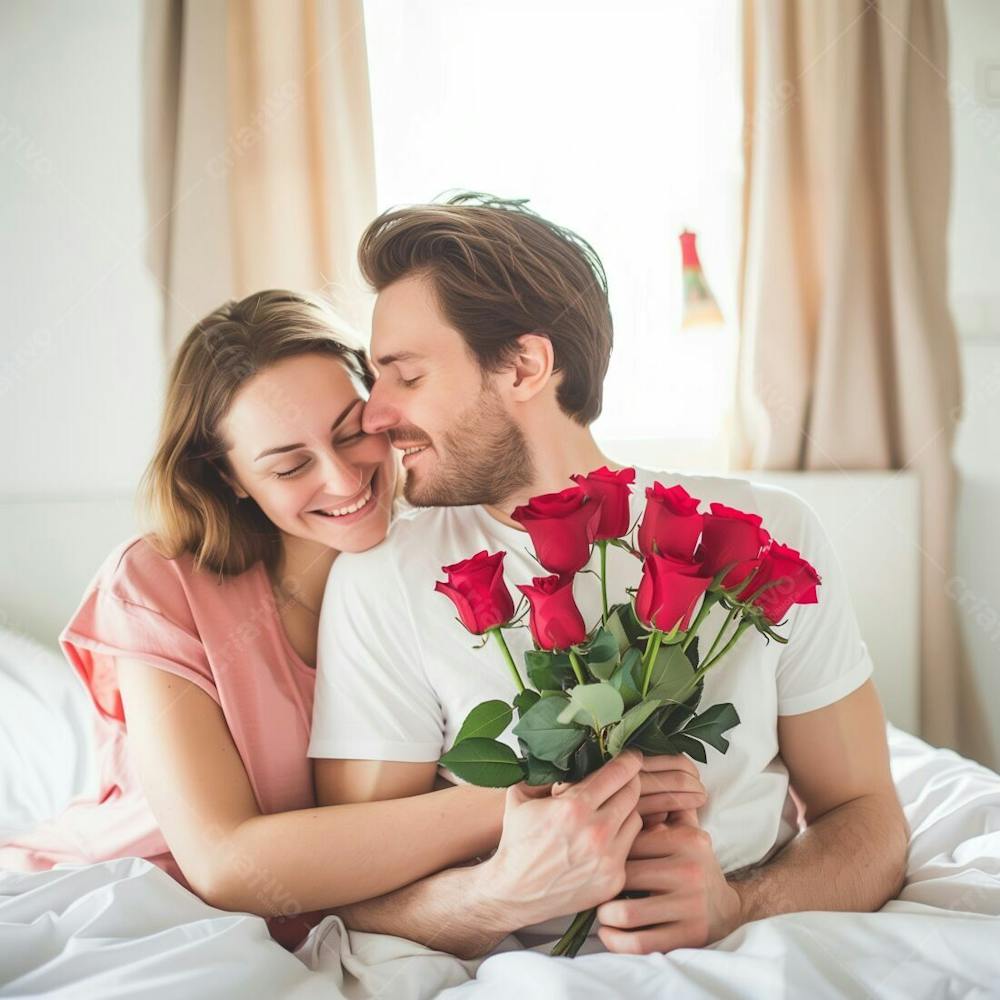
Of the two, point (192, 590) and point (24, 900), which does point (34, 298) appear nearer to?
point (192, 590)

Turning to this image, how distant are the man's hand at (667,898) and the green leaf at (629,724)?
0.13m

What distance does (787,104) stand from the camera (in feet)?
7.43

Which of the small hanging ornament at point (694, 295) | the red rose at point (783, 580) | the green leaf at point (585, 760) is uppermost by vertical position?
the small hanging ornament at point (694, 295)

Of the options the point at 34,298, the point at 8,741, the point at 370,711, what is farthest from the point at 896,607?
the point at 34,298

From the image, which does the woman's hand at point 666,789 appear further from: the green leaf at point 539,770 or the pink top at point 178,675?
the pink top at point 178,675

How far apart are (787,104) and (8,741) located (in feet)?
6.71

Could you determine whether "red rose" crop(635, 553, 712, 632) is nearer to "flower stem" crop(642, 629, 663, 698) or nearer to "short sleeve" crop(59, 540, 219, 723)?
"flower stem" crop(642, 629, 663, 698)

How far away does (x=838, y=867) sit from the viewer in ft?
3.66

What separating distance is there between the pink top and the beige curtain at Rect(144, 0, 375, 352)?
0.97m

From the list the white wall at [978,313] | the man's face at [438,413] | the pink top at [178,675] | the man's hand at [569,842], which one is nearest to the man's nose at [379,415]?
the man's face at [438,413]

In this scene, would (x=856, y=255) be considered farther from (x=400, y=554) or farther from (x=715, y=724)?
(x=715, y=724)

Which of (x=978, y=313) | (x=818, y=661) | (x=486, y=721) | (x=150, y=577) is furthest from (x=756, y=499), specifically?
(x=978, y=313)

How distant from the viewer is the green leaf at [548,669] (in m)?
0.90

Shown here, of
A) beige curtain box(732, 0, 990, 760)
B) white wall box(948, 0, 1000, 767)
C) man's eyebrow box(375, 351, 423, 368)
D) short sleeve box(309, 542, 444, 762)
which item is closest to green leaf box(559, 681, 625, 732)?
short sleeve box(309, 542, 444, 762)
